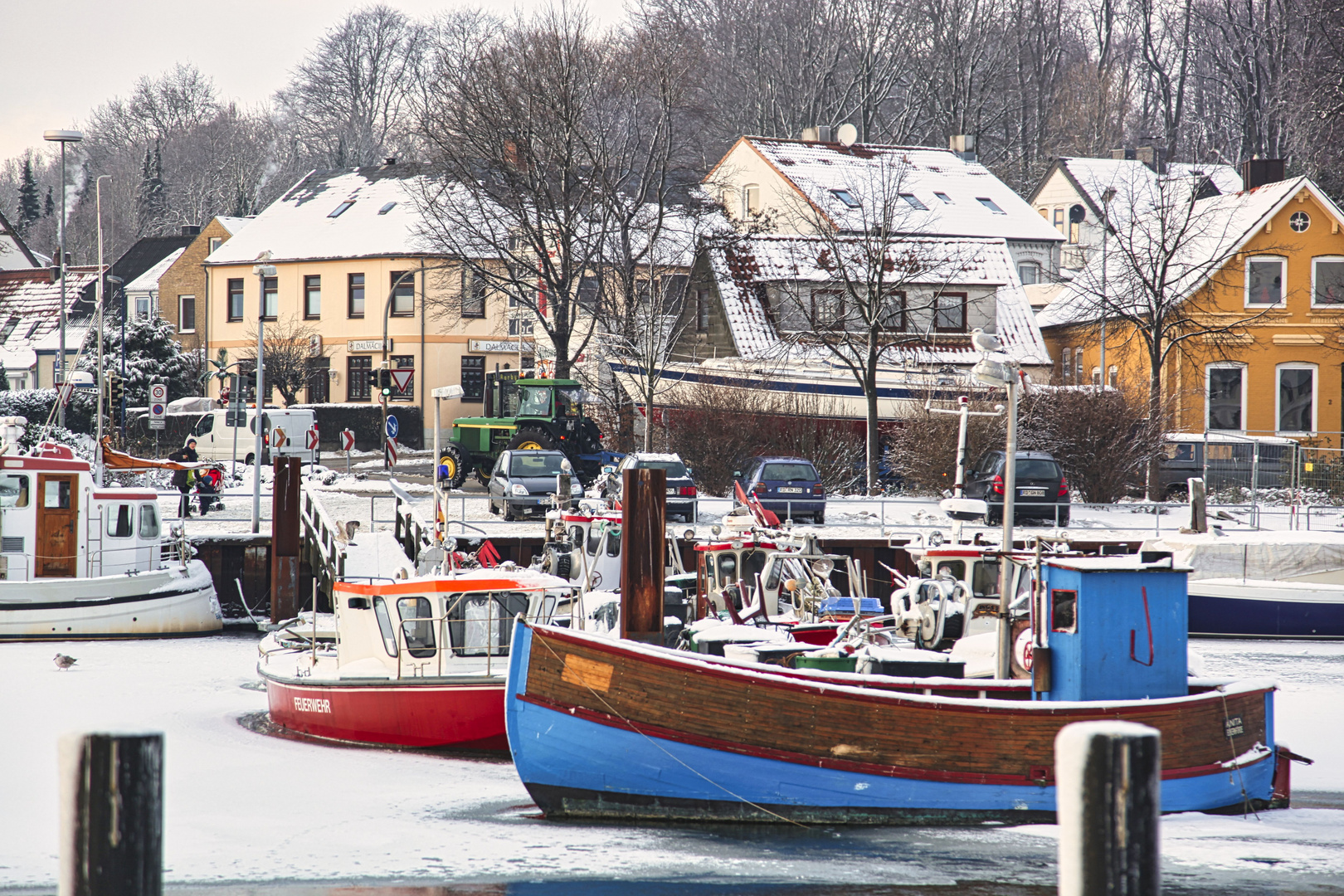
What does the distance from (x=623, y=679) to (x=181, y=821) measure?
4280 millimetres

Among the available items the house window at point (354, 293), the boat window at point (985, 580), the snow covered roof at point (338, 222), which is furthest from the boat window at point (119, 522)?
the house window at point (354, 293)

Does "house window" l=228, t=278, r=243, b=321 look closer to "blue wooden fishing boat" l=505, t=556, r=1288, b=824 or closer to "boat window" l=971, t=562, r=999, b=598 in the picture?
"boat window" l=971, t=562, r=999, b=598

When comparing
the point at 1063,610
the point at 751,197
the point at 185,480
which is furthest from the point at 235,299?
the point at 1063,610

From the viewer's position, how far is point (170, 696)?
19.2 m

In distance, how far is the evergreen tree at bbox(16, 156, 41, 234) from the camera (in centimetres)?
10594

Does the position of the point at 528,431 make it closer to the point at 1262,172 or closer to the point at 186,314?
the point at 1262,172

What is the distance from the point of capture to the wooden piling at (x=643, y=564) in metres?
14.7

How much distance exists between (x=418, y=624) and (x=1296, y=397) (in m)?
33.8

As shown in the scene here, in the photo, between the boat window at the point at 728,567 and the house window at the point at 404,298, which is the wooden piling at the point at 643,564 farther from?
the house window at the point at 404,298

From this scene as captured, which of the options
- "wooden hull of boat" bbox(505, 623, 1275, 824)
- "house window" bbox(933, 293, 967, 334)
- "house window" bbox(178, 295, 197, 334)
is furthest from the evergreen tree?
"wooden hull of boat" bbox(505, 623, 1275, 824)

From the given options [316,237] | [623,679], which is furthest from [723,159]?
[623,679]

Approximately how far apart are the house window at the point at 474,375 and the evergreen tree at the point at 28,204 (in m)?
65.3

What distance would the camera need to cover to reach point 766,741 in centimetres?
1298

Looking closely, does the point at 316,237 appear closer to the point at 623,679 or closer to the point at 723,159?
the point at 723,159
